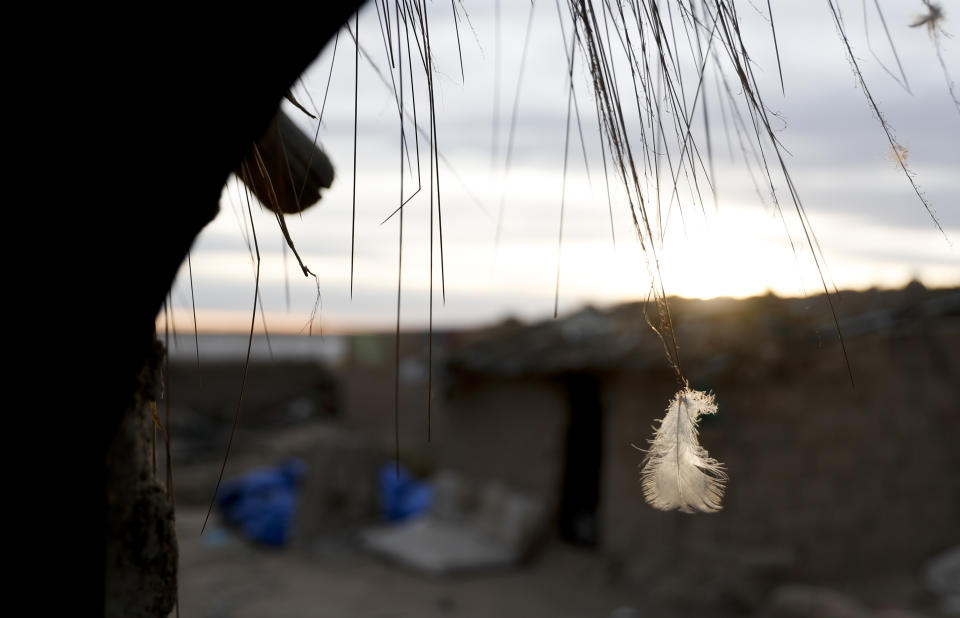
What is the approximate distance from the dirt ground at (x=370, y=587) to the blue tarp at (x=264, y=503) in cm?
32

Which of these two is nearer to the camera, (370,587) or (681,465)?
(681,465)

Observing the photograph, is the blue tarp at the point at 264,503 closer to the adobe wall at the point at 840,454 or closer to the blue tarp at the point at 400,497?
the blue tarp at the point at 400,497

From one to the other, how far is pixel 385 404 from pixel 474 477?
882cm

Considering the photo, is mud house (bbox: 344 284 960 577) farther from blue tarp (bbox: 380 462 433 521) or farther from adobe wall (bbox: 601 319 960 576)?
blue tarp (bbox: 380 462 433 521)

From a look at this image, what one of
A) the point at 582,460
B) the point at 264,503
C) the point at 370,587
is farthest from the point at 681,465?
the point at 264,503

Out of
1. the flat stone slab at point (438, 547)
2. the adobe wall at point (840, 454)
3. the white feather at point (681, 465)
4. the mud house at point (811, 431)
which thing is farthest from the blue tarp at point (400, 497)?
the white feather at point (681, 465)

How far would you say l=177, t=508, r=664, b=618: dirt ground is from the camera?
7594 mm

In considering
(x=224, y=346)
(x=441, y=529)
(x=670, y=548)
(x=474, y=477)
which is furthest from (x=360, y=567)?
(x=224, y=346)

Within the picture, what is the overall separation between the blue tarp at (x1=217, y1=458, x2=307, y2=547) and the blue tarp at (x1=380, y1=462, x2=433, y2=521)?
45.0 inches

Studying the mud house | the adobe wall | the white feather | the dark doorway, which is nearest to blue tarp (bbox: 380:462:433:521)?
the dark doorway

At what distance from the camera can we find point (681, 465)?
127 centimetres

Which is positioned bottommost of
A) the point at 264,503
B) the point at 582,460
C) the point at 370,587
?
the point at 370,587

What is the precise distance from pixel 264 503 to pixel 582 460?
4.16m

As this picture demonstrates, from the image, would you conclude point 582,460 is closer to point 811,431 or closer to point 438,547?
point 438,547
